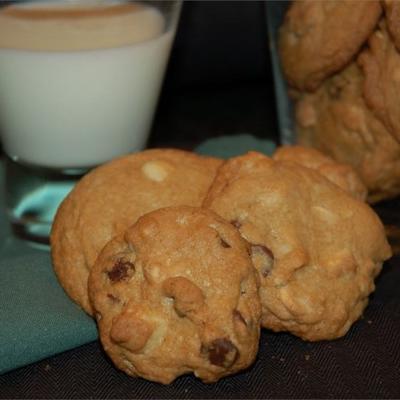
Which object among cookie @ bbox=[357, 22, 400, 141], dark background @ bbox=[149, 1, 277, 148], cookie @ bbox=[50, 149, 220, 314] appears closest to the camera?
cookie @ bbox=[50, 149, 220, 314]

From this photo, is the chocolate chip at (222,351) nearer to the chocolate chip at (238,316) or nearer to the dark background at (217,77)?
the chocolate chip at (238,316)

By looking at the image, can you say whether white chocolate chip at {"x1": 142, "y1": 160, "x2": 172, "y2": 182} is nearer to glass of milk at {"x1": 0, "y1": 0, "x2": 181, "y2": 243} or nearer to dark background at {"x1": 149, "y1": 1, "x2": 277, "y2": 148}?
glass of milk at {"x1": 0, "y1": 0, "x2": 181, "y2": 243}

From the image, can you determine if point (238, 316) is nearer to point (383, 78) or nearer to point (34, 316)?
point (34, 316)

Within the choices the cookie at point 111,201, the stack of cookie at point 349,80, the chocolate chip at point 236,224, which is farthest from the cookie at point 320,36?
the chocolate chip at point 236,224

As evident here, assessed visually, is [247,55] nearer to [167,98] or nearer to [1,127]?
[167,98]

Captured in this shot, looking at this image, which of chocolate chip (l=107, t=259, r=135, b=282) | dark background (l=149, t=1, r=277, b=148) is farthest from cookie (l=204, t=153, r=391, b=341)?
dark background (l=149, t=1, r=277, b=148)

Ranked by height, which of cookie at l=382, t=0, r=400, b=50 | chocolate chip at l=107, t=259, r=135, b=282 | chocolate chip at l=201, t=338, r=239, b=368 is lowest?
chocolate chip at l=201, t=338, r=239, b=368

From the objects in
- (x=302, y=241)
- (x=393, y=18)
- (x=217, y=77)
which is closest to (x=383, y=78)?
(x=393, y=18)
